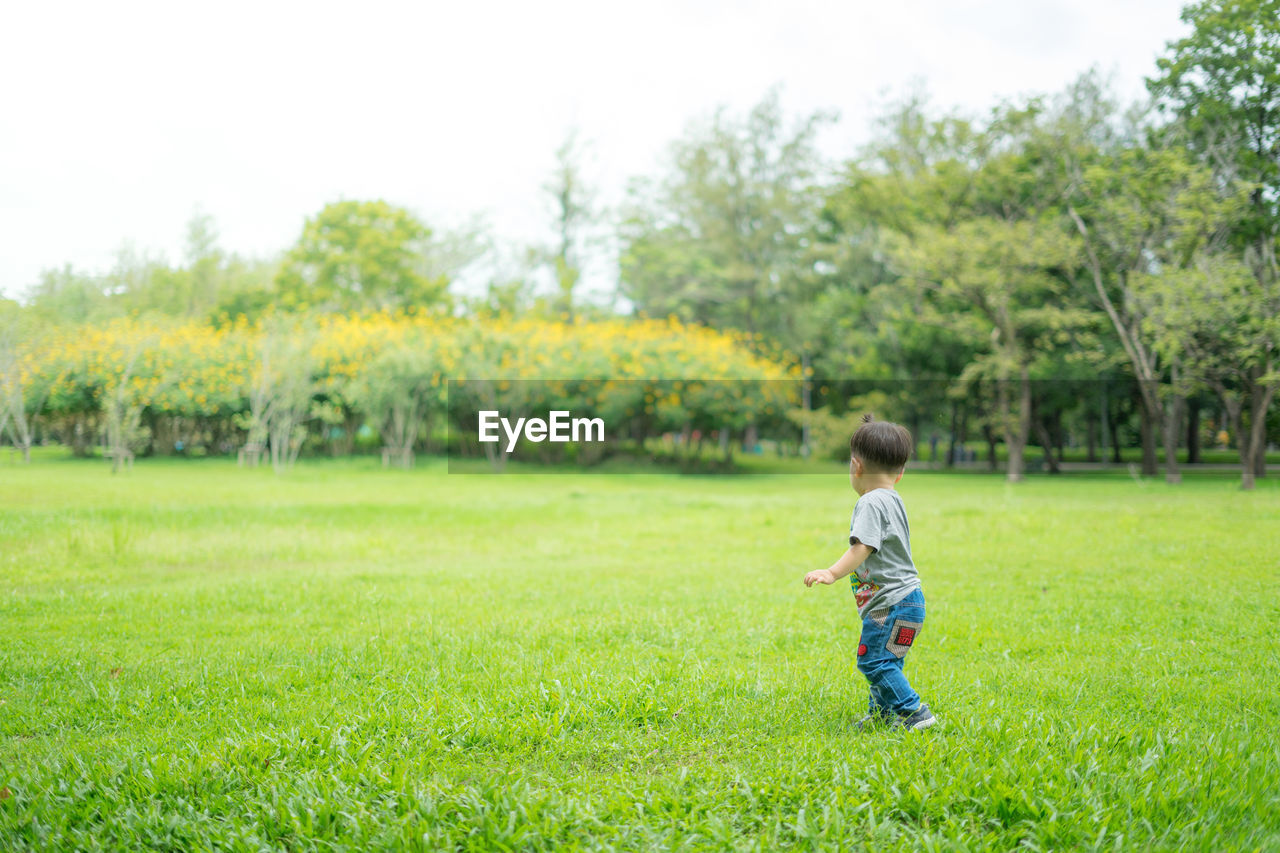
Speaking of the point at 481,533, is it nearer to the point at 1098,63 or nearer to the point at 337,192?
the point at 1098,63

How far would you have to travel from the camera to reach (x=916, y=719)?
10.1 ft

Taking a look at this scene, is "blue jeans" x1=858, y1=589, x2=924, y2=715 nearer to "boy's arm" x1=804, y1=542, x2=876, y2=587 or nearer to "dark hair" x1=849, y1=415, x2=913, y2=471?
"boy's arm" x1=804, y1=542, x2=876, y2=587

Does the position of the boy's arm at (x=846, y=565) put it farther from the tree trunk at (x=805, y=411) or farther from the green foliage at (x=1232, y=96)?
the tree trunk at (x=805, y=411)

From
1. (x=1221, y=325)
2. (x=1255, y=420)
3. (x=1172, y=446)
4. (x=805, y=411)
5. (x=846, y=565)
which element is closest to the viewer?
(x=846, y=565)

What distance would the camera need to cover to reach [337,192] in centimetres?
2741

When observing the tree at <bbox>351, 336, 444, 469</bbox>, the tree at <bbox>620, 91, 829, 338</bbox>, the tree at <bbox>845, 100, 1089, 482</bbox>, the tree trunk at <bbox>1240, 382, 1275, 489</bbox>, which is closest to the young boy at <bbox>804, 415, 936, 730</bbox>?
the tree trunk at <bbox>1240, 382, 1275, 489</bbox>

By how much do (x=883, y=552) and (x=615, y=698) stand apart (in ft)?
3.89

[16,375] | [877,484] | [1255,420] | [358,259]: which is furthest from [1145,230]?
[358,259]

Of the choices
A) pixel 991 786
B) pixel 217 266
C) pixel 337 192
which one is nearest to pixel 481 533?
pixel 991 786

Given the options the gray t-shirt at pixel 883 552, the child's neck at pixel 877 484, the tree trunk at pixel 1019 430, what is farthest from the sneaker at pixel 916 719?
the tree trunk at pixel 1019 430

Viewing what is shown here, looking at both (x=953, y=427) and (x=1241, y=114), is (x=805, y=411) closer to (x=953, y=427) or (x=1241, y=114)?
(x=953, y=427)

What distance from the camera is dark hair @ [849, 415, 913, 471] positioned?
10.5 ft

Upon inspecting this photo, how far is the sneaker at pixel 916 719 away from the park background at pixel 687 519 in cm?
9

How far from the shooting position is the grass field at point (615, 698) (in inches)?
95.7
